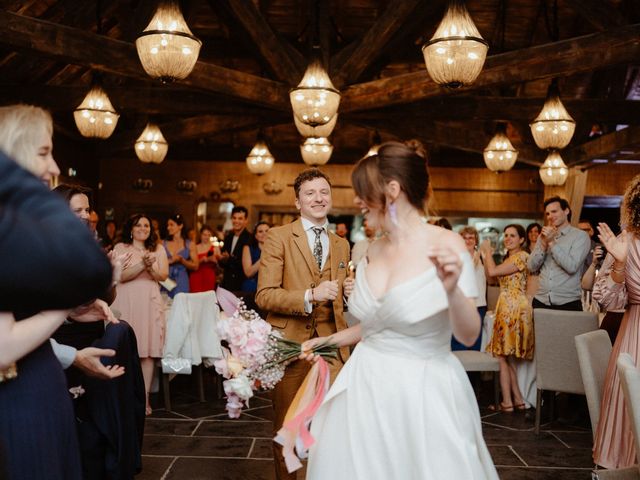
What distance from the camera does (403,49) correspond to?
8953 mm

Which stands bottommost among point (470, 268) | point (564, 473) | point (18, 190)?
point (564, 473)

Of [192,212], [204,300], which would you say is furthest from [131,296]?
[192,212]

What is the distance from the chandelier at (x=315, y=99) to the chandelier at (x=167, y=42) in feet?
3.50

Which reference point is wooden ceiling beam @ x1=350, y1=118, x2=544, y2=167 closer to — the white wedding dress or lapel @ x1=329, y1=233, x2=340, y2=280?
lapel @ x1=329, y1=233, x2=340, y2=280

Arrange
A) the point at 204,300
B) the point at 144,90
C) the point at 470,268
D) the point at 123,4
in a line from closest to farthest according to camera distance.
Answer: the point at 470,268 < the point at 204,300 < the point at 144,90 < the point at 123,4

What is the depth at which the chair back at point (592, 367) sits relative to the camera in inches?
121

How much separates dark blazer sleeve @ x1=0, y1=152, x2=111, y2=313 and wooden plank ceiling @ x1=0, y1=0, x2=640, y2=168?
5.20m

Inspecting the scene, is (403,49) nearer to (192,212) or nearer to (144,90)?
(144,90)

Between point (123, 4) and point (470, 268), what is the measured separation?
29.0 feet

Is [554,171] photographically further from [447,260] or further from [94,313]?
[447,260]

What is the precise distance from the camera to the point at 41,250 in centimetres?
106

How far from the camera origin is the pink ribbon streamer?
6.66ft

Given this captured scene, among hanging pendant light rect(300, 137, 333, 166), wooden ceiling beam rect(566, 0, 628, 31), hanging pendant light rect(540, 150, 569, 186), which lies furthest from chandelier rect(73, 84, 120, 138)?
hanging pendant light rect(540, 150, 569, 186)

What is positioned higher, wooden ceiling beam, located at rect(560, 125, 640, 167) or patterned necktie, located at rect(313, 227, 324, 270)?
wooden ceiling beam, located at rect(560, 125, 640, 167)
